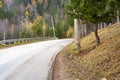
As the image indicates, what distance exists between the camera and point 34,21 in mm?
144500

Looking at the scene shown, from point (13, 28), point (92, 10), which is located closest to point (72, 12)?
point (92, 10)

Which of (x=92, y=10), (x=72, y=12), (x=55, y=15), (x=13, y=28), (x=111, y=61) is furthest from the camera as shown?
(x=55, y=15)

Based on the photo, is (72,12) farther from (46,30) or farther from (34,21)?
(34,21)

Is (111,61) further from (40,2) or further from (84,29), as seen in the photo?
(40,2)

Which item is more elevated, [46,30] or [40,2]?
[40,2]

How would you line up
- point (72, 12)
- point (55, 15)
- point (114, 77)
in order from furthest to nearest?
point (55, 15) → point (72, 12) → point (114, 77)

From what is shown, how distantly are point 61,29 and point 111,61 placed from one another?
100548mm

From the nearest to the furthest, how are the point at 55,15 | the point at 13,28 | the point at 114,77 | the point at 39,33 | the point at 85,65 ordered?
the point at 114,77 < the point at 85,65 < the point at 39,33 < the point at 13,28 < the point at 55,15

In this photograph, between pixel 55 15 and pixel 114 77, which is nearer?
pixel 114 77

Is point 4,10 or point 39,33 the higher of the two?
point 4,10

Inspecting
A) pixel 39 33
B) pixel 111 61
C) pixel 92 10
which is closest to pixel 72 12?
pixel 92 10

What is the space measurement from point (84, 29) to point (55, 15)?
91.3 meters

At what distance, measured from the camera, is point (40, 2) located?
158m

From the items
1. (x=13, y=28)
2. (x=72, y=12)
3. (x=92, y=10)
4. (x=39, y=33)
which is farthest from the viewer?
(x=13, y=28)
